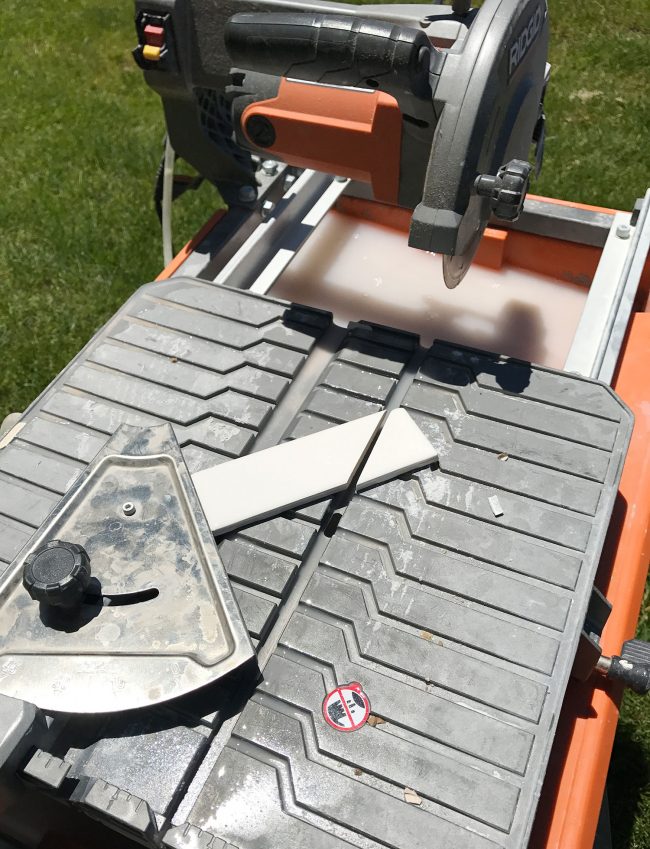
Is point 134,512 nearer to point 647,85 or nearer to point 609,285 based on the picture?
point 609,285

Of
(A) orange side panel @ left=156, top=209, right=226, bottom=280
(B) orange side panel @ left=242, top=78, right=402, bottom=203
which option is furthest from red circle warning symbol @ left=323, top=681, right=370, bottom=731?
(A) orange side panel @ left=156, top=209, right=226, bottom=280

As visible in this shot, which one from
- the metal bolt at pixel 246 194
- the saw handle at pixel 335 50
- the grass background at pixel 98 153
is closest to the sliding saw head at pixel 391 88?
the saw handle at pixel 335 50

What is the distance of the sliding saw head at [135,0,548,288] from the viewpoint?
1563 mm

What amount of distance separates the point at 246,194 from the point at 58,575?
144 cm

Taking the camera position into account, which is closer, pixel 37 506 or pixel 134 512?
pixel 134 512

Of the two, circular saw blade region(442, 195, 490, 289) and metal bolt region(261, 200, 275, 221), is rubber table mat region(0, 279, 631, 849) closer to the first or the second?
circular saw blade region(442, 195, 490, 289)

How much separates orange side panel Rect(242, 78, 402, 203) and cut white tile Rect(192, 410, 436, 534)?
60cm

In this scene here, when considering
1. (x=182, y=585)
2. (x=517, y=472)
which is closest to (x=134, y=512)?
(x=182, y=585)

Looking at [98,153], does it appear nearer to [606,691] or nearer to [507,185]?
[507,185]

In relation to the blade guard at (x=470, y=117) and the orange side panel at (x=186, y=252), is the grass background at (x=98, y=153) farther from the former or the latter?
the blade guard at (x=470, y=117)

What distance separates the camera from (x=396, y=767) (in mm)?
1225

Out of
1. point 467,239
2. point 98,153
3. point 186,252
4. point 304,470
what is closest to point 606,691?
point 304,470

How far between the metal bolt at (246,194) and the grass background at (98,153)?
102 centimetres

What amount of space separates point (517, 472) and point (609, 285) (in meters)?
0.78
